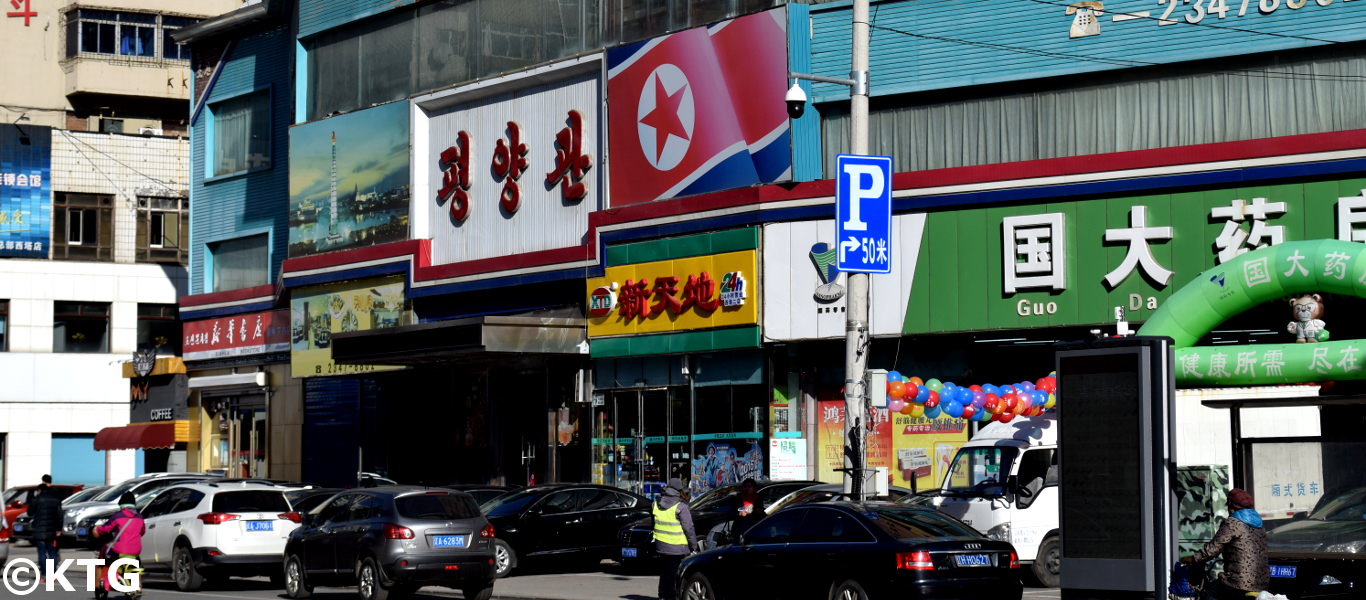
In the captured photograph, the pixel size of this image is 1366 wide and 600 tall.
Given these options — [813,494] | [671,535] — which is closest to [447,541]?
[671,535]

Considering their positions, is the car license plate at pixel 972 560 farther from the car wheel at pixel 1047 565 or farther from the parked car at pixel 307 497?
the parked car at pixel 307 497

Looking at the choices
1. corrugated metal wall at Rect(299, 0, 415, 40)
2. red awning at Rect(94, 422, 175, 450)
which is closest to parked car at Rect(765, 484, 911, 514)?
corrugated metal wall at Rect(299, 0, 415, 40)

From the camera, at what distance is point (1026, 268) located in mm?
29188

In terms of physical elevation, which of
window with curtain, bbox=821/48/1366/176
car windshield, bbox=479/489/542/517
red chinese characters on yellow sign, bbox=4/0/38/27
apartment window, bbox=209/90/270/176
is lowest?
car windshield, bbox=479/489/542/517

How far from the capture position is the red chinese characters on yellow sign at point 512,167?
3659cm

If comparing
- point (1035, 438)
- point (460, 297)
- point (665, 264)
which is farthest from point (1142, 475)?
point (460, 297)

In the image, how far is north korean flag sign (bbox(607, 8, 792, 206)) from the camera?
32.3 m

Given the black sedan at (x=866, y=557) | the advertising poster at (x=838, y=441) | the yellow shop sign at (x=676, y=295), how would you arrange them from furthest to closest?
1. the yellow shop sign at (x=676, y=295)
2. the advertising poster at (x=838, y=441)
3. the black sedan at (x=866, y=557)

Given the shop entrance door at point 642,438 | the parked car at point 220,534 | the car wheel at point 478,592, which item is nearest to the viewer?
the car wheel at point 478,592

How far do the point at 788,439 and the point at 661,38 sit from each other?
30.9ft

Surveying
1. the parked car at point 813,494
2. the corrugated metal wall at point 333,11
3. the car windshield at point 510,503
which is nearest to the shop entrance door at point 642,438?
the car windshield at point 510,503

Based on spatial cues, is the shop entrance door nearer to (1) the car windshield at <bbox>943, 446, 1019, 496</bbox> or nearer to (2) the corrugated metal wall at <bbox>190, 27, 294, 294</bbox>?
(1) the car windshield at <bbox>943, 446, 1019, 496</bbox>

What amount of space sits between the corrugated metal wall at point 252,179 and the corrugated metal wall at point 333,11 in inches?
83.8

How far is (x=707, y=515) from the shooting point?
2709 centimetres
